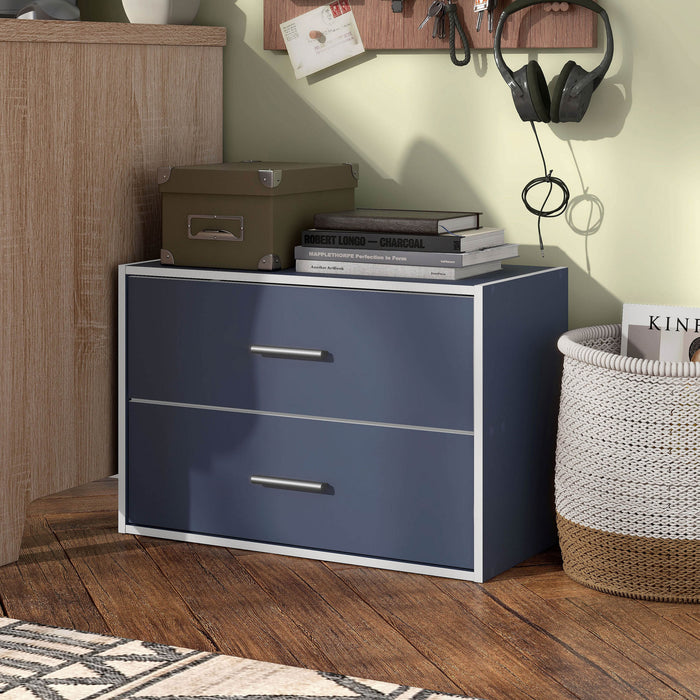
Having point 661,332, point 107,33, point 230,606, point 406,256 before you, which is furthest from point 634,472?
point 107,33

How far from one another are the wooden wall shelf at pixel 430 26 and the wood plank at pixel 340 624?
1.07 metres

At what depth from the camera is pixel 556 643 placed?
188 centimetres

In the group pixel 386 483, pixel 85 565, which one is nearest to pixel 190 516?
pixel 85 565

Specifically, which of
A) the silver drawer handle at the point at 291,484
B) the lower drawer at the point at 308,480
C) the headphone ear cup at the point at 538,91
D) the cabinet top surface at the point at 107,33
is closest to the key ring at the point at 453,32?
the headphone ear cup at the point at 538,91

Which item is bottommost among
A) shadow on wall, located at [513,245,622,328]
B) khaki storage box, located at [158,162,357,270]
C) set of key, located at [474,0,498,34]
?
shadow on wall, located at [513,245,622,328]

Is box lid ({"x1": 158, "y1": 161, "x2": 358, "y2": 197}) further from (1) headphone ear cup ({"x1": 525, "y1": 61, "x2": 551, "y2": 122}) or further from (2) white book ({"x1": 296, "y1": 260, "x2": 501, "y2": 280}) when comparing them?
(1) headphone ear cup ({"x1": 525, "y1": 61, "x2": 551, "y2": 122})

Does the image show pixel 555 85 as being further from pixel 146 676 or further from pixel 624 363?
pixel 146 676

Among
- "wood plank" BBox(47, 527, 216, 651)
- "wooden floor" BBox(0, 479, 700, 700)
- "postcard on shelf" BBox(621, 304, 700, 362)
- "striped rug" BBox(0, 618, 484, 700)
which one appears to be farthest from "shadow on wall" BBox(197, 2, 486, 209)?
"striped rug" BBox(0, 618, 484, 700)

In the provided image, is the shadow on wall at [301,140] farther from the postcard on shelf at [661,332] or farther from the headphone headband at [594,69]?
the postcard on shelf at [661,332]

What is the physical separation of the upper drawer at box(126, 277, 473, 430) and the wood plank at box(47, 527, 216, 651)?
300 mm

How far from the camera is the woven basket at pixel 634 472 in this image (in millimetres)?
2021

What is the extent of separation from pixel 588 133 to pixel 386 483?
79cm

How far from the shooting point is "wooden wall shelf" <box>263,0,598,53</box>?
7.68 ft

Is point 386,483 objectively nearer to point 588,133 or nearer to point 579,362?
point 579,362
